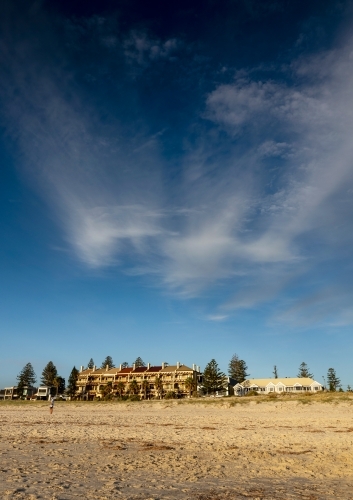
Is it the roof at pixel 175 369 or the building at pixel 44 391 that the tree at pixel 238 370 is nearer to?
the roof at pixel 175 369

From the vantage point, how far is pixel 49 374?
128 metres

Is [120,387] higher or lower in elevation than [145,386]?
lower

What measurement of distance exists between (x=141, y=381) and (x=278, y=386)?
3953cm

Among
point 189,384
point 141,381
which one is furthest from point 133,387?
point 189,384

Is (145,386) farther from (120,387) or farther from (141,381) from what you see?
(120,387)

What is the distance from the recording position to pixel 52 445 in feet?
50.0

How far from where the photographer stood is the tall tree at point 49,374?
126088 millimetres

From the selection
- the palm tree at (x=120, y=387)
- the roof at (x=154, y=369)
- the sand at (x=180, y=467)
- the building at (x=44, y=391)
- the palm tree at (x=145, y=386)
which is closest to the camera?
the sand at (x=180, y=467)

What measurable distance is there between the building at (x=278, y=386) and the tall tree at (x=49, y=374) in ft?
217

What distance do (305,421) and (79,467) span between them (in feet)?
77.7

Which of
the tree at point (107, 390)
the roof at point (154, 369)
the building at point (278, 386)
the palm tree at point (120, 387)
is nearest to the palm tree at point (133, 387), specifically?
the palm tree at point (120, 387)

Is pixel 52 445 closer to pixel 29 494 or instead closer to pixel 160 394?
pixel 29 494

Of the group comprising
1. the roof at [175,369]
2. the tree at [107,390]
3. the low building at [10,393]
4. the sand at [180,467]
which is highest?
the roof at [175,369]

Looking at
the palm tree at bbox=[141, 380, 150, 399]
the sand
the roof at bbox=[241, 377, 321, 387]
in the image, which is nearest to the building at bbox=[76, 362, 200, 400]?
the palm tree at bbox=[141, 380, 150, 399]
